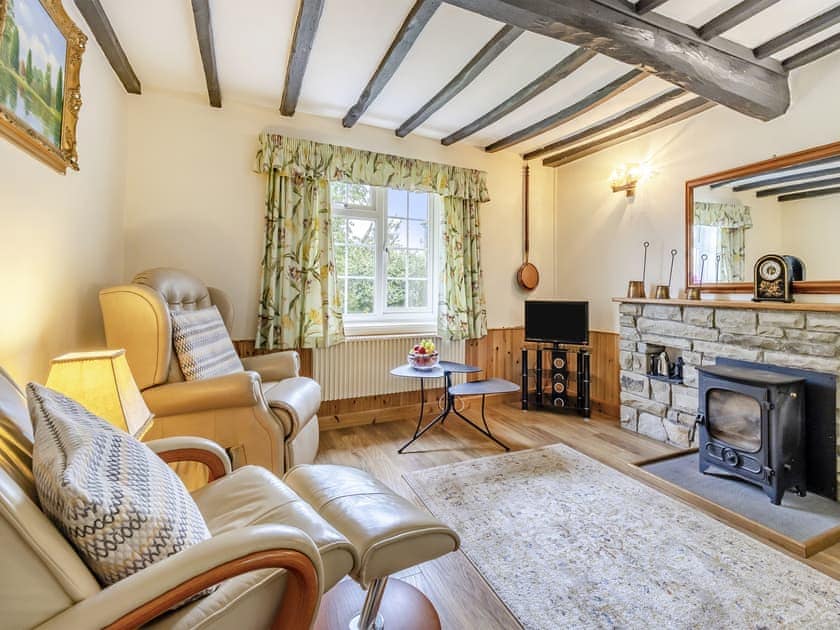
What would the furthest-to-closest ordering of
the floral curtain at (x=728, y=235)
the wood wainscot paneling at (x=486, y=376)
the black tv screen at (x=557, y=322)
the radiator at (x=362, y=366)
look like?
the black tv screen at (x=557, y=322), the wood wainscot paneling at (x=486, y=376), the radiator at (x=362, y=366), the floral curtain at (x=728, y=235)

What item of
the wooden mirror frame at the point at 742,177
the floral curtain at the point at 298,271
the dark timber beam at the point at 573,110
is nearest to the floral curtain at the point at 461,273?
the dark timber beam at the point at 573,110

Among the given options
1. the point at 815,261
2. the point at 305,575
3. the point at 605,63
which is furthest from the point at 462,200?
the point at 305,575

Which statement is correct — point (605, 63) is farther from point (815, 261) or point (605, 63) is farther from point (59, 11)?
point (59, 11)

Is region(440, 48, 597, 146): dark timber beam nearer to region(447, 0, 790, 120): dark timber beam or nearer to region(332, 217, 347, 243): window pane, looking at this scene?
region(447, 0, 790, 120): dark timber beam

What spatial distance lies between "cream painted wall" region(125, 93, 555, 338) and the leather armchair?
80.2 inches

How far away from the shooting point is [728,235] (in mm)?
2768

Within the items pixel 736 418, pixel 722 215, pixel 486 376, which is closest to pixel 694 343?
pixel 736 418

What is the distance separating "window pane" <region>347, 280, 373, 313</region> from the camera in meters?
3.47

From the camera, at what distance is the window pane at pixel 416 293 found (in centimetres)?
373

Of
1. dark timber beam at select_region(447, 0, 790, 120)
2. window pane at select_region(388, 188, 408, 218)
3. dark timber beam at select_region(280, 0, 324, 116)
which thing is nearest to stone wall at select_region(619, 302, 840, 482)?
dark timber beam at select_region(447, 0, 790, 120)

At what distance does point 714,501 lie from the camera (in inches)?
83.6

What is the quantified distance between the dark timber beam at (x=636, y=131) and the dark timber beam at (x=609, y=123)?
0.17 m

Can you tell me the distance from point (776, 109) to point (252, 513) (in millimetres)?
3303

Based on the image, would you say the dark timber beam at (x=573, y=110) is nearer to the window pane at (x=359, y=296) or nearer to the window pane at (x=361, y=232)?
the window pane at (x=361, y=232)
